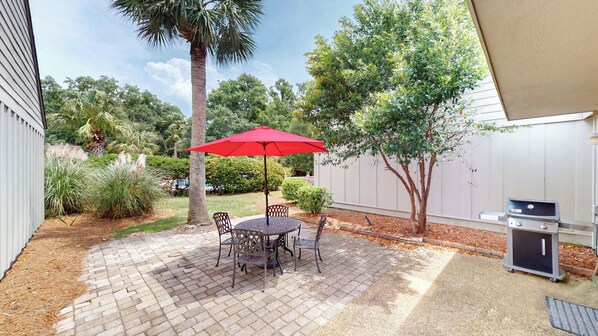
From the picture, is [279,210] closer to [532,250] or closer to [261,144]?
[261,144]

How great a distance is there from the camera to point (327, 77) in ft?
18.6

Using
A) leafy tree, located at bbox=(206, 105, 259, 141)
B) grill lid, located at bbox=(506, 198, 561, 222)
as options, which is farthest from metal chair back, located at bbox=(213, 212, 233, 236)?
leafy tree, located at bbox=(206, 105, 259, 141)

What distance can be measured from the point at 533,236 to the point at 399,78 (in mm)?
3326

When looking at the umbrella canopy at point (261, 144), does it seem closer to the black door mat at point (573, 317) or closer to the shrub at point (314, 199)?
the shrub at point (314, 199)

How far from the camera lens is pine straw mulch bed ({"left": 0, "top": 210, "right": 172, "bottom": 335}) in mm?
2422

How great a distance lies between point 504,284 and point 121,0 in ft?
30.9

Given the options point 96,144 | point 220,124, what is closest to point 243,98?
point 220,124

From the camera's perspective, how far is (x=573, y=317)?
2467mm

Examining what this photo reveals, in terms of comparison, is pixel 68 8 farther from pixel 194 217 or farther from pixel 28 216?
pixel 194 217

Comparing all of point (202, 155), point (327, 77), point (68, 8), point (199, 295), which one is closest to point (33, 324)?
point (199, 295)

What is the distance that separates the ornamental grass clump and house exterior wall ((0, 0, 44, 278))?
121 cm

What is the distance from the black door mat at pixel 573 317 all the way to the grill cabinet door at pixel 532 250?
0.71 m

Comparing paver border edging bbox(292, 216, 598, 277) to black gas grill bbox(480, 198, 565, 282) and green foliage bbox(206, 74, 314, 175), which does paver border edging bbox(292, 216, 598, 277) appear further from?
green foliage bbox(206, 74, 314, 175)

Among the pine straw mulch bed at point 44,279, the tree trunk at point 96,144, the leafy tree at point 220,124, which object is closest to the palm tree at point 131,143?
the tree trunk at point 96,144
